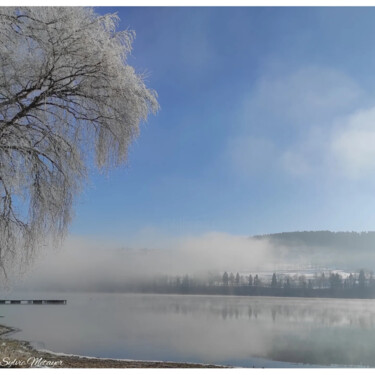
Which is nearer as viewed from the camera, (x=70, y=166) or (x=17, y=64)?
(x=17, y=64)

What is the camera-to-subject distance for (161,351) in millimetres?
13219

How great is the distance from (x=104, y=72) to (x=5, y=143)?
1.72 metres

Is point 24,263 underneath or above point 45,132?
underneath

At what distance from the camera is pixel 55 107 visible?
6703 mm

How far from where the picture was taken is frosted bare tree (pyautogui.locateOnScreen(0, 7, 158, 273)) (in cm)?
588

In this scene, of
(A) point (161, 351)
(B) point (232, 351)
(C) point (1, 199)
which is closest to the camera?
(C) point (1, 199)

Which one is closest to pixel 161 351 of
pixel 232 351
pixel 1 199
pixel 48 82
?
pixel 232 351

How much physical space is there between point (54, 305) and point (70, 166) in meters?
45.4

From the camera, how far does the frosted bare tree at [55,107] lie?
5.88m

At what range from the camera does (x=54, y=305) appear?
4822 centimetres
